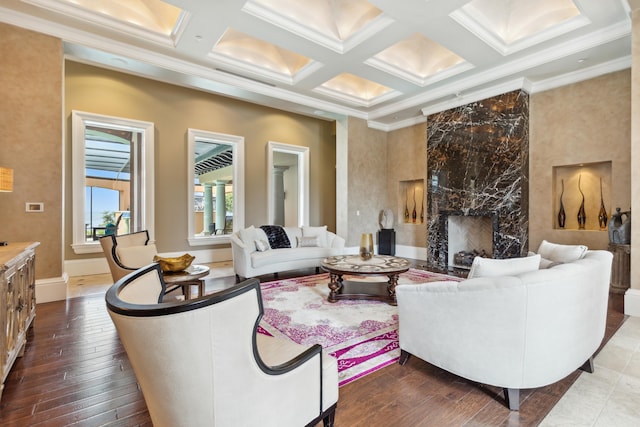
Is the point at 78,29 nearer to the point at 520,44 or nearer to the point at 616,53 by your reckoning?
the point at 520,44

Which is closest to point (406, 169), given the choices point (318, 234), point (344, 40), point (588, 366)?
point (318, 234)

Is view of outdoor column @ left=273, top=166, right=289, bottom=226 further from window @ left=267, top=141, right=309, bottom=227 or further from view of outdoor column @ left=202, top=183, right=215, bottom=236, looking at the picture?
view of outdoor column @ left=202, top=183, right=215, bottom=236

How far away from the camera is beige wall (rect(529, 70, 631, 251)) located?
179 inches

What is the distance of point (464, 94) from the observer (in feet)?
19.3

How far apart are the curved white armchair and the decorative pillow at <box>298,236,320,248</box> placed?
4.33 m

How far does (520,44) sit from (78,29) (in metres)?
6.01

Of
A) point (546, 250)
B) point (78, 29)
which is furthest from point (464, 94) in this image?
point (78, 29)

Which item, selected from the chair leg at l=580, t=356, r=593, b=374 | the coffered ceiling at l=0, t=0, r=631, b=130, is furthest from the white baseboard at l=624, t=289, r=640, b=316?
the coffered ceiling at l=0, t=0, r=631, b=130

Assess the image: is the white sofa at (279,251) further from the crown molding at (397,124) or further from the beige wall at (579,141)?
the beige wall at (579,141)

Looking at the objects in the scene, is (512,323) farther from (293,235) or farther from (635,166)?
(293,235)

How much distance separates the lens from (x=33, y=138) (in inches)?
150

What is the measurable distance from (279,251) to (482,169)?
13.3ft

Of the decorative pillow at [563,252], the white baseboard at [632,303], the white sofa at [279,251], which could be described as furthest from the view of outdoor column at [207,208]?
the white baseboard at [632,303]

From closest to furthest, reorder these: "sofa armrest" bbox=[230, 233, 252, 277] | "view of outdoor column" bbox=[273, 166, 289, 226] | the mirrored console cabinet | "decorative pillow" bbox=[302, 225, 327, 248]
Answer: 1. the mirrored console cabinet
2. "sofa armrest" bbox=[230, 233, 252, 277]
3. "decorative pillow" bbox=[302, 225, 327, 248]
4. "view of outdoor column" bbox=[273, 166, 289, 226]
